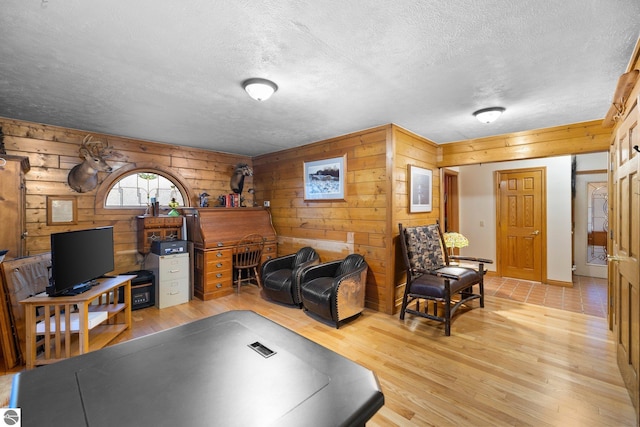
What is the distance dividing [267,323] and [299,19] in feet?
5.35

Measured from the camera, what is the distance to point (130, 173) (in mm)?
4152

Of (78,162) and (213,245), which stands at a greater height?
(78,162)

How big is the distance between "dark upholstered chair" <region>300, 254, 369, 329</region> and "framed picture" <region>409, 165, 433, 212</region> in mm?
1118

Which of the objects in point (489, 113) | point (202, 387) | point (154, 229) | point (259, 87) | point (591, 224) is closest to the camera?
point (202, 387)

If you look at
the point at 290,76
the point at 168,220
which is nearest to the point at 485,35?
the point at 290,76

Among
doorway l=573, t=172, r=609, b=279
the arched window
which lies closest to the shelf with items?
the arched window

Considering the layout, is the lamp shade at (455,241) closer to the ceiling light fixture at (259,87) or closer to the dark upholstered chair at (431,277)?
the dark upholstered chair at (431,277)

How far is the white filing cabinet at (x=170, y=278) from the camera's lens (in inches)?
152

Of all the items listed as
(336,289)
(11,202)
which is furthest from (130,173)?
(336,289)

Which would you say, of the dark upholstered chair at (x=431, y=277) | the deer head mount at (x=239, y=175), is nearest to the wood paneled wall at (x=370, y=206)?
the dark upholstered chair at (x=431, y=277)

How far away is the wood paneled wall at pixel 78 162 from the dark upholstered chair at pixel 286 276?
1849 mm

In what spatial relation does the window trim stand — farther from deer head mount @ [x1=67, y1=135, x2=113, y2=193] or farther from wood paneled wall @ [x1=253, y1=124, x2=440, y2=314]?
wood paneled wall @ [x1=253, y1=124, x2=440, y2=314]

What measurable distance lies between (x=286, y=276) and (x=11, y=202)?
3.01 metres

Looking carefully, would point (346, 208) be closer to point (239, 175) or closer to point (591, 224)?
point (239, 175)
